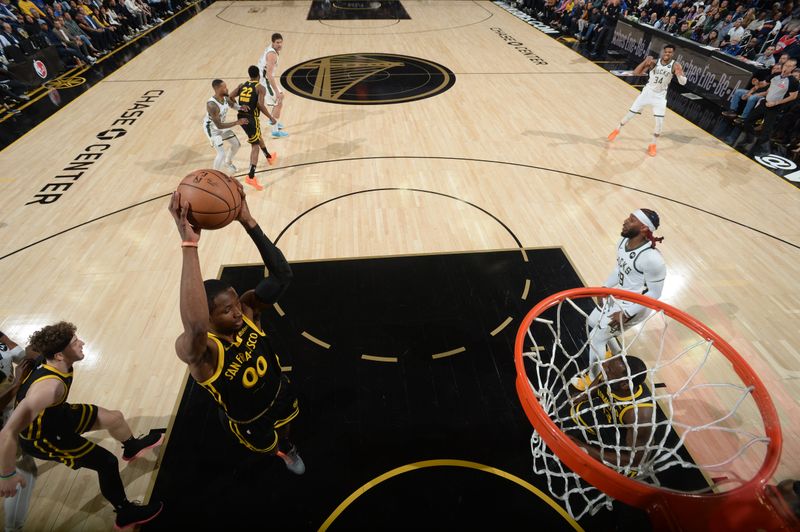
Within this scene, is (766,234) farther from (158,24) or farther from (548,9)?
(158,24)

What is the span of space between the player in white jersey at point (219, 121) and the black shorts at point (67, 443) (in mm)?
4244

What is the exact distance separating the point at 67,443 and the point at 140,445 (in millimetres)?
737

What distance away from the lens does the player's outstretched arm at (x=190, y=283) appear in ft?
5.54

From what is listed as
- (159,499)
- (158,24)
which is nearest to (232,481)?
(159,499)

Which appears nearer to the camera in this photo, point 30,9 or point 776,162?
point 776,162

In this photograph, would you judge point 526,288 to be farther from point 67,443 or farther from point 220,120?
point 220,120

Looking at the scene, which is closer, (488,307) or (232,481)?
(232,481)

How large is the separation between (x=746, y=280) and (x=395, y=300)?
4.04 m

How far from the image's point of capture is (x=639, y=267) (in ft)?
10.6

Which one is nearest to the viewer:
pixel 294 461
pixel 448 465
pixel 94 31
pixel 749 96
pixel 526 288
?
pixel 294 461

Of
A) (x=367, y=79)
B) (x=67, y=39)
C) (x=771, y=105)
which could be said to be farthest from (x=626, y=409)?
(x=67, y=39)

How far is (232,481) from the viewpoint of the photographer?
304 cm

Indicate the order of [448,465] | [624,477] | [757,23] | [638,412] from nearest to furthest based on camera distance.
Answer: [624,477] < [638,412] < [448,465] < [757,23]

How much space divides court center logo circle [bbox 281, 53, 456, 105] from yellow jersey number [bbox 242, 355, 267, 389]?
7.81m
